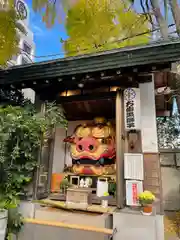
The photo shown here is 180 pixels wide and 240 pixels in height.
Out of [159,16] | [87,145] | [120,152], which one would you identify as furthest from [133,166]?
[159,16]

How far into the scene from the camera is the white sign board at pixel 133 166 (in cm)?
369

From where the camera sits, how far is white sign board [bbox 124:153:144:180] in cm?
369

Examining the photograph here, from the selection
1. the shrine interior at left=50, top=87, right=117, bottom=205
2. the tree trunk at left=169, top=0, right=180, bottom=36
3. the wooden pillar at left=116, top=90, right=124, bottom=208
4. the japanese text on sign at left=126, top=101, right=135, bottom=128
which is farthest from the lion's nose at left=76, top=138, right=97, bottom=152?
the tree trunk at left=169, top=0, right=180, bottom=36

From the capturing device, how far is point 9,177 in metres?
3.80

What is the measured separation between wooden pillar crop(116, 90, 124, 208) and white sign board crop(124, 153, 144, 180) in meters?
0.11

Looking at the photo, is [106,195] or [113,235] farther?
[106,195]

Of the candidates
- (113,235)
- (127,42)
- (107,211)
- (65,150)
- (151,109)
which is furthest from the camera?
(127,42)

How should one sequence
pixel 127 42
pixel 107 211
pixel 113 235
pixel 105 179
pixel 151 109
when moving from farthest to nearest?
pixel 127 42 < pixel 105 179 < pixel 151 109 < pixel 107 211 < pixel 113 235

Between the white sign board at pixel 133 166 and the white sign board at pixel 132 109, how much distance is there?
1.96 ft

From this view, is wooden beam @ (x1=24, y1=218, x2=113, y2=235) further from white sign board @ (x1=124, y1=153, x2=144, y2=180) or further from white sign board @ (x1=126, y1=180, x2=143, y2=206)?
white sign board @ (x1=124, y1=153, x2=144, y2=180)

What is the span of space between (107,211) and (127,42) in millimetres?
8083

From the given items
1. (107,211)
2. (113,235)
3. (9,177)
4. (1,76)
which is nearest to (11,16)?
(1,76)

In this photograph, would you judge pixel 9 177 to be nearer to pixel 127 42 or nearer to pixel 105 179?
pixel 105 179

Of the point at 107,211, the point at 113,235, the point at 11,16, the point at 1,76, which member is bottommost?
the point at 113,235
